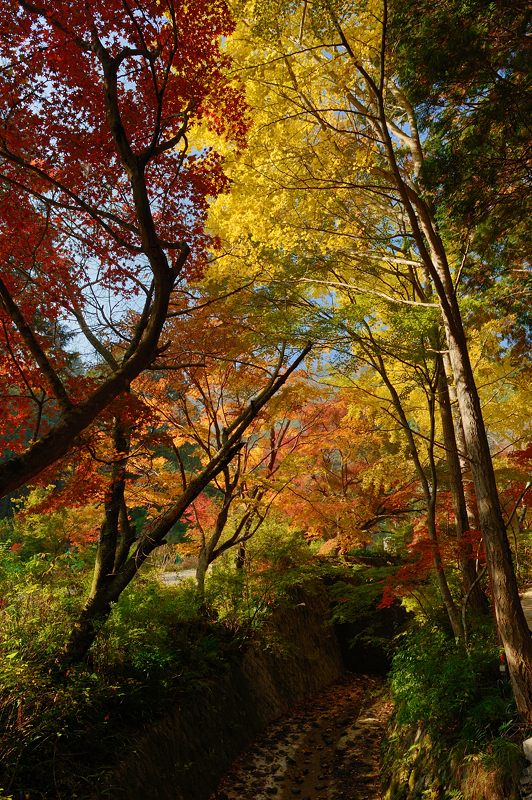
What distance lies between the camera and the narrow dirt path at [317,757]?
5.71 m

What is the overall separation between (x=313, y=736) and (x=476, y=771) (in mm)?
4596

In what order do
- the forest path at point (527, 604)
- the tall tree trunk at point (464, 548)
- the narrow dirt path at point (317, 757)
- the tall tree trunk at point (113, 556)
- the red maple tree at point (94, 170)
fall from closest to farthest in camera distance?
the red maple tree at point (94, 170), the tall tree trunk at point (113, 556), the narrow dirt path at point (317, 757), the tall tree trunk at point (464, 548), the forest path at point (527, 604)

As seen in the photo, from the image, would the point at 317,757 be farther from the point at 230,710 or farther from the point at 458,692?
the point at 458,692

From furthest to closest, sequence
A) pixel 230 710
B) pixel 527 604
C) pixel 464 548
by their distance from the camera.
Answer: pixel 527 604
pixel 230 710
pixel 464 548

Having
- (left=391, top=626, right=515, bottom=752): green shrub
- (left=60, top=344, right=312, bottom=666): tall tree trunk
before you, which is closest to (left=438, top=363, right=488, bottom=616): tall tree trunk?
(left=391, top=626, right=515, bottom=752): green shrub

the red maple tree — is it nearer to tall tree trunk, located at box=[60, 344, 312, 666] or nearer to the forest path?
tall tree trunk, located at box=[60, 344, 312, 666]

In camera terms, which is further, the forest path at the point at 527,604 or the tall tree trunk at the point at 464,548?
the forest path at the point at 527,604

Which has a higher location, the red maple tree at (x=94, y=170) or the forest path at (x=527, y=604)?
the red maple tree at (x=94, y=170)

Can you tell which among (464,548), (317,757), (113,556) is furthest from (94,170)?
(317,757)

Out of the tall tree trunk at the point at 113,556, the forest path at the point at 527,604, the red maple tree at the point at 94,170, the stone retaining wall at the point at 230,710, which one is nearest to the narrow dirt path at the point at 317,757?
the stone retaining wall at the point at 230,710

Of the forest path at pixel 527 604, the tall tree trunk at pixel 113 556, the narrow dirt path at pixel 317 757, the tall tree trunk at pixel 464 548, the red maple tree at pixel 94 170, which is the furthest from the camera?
the forest path at pixel 527 604

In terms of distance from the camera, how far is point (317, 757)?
263 inches

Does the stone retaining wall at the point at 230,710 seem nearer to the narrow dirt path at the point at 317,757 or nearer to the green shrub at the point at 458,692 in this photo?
the narrow dirt path at the point at 317,757

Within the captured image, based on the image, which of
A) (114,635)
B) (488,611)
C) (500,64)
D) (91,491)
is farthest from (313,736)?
(500,64)
